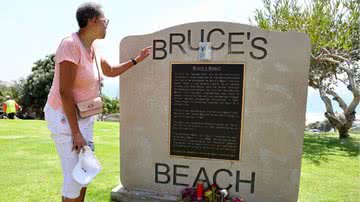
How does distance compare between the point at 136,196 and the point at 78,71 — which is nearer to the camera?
the point at 78,71

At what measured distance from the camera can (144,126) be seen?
4.66 meters

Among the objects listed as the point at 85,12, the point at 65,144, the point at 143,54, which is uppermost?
the point at 85,12

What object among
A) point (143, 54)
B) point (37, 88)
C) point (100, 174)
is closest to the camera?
point (143, 54)

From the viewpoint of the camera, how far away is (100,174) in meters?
5.96

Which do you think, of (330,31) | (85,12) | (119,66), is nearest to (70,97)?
(85,12)

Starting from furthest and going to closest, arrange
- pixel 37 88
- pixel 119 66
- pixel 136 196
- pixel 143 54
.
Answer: pixel 37 88, pixel 136 196, pixel 143 54, pixel 119 66

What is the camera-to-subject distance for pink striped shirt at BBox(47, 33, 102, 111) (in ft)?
9.99

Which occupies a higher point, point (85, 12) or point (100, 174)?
point (85, 12)

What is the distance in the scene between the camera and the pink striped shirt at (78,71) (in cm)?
304

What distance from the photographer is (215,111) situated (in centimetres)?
432

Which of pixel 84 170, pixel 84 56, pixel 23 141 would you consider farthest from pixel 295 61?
pixel 23 141

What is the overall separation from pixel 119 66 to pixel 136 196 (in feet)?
6.12

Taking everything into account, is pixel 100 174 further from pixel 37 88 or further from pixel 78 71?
pixel 37 88

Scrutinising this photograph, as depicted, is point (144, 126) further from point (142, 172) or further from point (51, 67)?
point (51, 67)
